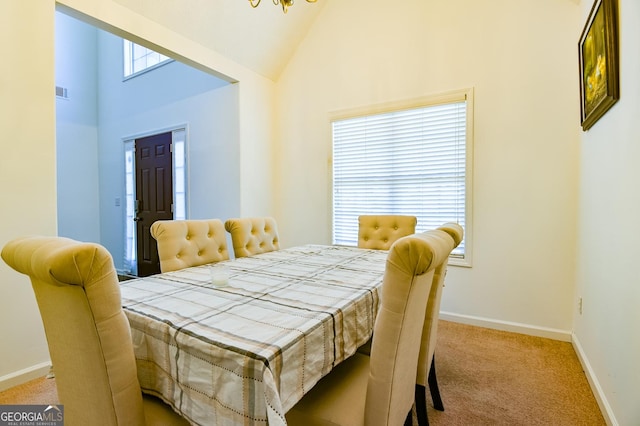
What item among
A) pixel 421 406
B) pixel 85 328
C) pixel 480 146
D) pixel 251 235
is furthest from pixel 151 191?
pixel 421 406

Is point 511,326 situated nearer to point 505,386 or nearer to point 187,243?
point 505,386

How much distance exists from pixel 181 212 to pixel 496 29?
4145 mm

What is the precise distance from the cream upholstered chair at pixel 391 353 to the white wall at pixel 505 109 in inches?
79.3

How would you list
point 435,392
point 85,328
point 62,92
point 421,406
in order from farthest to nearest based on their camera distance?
point 62,92 → point 435,392 → point 421,406 → point 85,328

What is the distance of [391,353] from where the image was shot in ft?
3.09

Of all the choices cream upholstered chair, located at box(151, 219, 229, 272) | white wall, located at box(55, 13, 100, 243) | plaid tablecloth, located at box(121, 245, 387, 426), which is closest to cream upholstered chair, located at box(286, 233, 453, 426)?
plaid tablecloth, located at box(121, 245, 387, 426)

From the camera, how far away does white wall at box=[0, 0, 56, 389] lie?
194 centimetres

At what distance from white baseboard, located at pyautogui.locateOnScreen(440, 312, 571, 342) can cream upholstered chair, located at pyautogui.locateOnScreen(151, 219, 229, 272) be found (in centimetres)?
225

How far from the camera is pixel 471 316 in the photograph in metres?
2.89

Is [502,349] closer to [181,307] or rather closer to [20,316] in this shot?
[181,307]

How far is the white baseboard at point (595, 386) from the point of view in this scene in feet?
5.05

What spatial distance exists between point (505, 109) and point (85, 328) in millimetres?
3208

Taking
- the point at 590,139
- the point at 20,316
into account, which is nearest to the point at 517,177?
the point at 590,139

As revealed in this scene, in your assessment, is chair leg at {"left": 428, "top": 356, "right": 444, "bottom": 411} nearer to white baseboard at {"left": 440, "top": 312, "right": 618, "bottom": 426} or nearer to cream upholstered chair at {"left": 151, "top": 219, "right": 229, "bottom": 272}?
white baseboard at {"left": 440, "top": 312, "right": 618, "bottom": 426}
